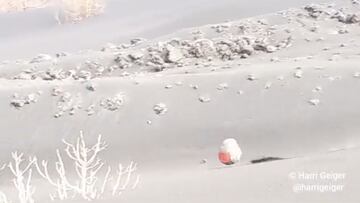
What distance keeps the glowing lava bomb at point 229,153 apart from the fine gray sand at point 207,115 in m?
0.10

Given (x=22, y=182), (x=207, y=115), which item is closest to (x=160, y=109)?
(x=207, y=115)

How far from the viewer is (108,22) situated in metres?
14.7

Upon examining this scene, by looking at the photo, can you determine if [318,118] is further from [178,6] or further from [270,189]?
[178,6]

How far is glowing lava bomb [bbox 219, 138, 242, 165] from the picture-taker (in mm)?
5914

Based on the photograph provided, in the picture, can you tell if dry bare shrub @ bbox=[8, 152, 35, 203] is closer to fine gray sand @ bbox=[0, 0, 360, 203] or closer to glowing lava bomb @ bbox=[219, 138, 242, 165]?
fine gray sand @ bbox=[0, 0, 360, 203]

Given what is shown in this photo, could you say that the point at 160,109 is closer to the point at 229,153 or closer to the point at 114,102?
the point at 114,102

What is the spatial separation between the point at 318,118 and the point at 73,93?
2625 millimetres

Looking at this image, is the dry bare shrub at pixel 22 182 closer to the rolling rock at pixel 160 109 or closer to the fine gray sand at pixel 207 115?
the fine gray sand at pixel 207 115

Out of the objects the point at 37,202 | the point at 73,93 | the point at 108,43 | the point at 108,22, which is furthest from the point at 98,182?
the point at 108,22

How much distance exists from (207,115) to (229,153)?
0.98 metres

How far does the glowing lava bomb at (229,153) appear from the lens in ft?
19.4

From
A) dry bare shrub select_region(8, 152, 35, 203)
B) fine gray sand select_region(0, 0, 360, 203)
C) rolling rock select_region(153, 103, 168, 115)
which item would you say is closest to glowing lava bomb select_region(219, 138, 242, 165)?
fine gray sand select_region(0, 0, 360, 203)

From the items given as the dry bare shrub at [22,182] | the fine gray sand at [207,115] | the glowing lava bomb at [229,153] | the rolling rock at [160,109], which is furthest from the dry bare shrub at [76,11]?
the glowing lava bomb at [229,153]

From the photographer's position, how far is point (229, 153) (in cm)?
595
